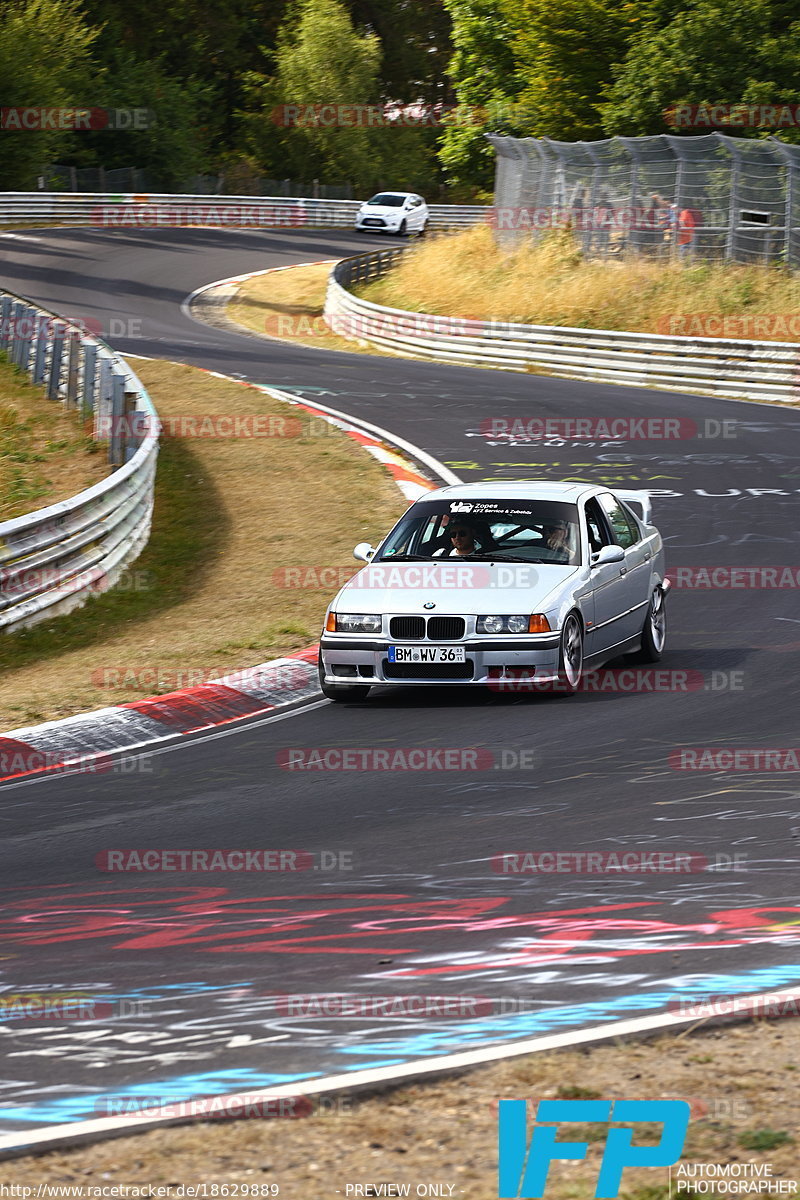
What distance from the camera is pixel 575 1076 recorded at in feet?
14.7

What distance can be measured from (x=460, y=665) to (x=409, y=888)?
13.8ft

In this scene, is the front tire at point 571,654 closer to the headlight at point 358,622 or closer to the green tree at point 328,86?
the headlight at point 358,622

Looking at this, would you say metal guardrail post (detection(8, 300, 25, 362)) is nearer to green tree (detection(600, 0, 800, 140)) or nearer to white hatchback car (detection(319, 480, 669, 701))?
white hatchback car (detection(319, 480, 669, 701))

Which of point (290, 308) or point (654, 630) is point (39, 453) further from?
point (290, 308)

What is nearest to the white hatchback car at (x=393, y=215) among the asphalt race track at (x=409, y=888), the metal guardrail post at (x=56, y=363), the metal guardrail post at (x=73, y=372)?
the metal guardrail post at (x=56, y=363)

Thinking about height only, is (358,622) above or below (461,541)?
below

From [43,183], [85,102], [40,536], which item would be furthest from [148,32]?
[40,536]

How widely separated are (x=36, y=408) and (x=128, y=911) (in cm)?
1717

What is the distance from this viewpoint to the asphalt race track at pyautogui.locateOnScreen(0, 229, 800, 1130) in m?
4.99

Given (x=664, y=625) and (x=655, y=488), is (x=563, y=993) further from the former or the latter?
(x=655, y=488)

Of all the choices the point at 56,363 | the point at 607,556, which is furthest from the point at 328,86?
the point at 607,556

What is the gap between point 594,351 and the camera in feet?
104

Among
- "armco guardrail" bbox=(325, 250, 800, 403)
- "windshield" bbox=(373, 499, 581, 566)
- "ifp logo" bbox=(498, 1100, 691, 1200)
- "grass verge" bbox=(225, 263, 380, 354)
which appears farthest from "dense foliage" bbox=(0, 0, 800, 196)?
"ifp logo" bbox=(498, 1100, 691, 1200)

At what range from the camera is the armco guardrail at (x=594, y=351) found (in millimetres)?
28797
